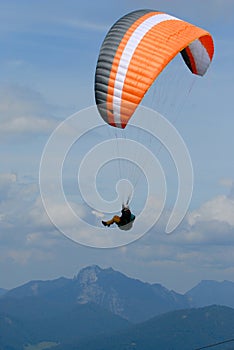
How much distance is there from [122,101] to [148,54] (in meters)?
2.97

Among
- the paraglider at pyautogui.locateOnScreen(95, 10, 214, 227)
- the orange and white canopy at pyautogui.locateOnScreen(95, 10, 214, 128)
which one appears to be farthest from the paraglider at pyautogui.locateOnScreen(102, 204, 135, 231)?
the orange and white canopy at pyautogui.locateOnScreen(95, 10, 214, 128)

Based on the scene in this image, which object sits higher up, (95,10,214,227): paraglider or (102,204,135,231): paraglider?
(95,10,214,227): paraglider

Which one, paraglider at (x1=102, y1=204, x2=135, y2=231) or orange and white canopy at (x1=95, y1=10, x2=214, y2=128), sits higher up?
orange and white canopy at (x1=95, y1=10, x2=214, y2=128)

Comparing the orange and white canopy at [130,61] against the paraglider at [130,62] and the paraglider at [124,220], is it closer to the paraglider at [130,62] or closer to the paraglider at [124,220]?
the paraglider at [130,62]

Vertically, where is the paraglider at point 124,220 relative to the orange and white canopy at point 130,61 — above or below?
below

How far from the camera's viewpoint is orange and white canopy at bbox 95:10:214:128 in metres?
41.3

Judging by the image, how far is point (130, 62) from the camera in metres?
41.8

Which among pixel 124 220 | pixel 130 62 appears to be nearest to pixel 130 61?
pixel 130 62

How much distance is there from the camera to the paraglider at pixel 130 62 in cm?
4131

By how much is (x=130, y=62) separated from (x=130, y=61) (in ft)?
0.22

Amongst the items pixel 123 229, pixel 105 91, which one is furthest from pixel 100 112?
pixel 123 229

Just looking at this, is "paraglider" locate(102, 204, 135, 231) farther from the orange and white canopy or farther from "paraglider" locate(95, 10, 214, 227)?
the orange and white canopy

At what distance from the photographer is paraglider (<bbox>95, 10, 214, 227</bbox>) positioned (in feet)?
136

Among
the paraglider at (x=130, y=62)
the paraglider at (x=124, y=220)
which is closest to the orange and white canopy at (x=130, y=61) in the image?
the paraglider at (x=130, y=62)
